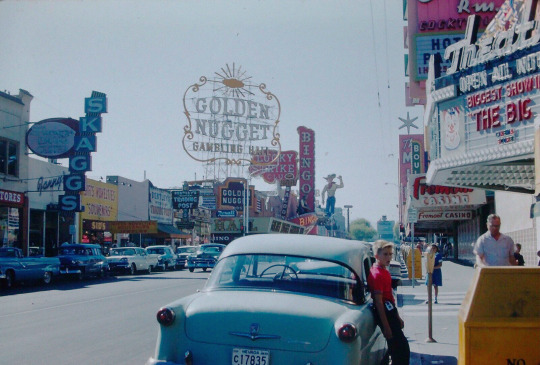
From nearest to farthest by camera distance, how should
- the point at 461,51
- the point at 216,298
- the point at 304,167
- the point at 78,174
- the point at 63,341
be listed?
the point at 216,298
the point at 63,341
the point at 461,51
the point at 78,174
the point at 304,167

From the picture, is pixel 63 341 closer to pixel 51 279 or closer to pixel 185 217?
pixel 51 279

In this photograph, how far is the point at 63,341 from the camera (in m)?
9.77

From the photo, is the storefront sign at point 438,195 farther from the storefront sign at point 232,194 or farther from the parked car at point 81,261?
the storefront sign at point 232,194

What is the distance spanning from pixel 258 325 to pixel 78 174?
29.5m

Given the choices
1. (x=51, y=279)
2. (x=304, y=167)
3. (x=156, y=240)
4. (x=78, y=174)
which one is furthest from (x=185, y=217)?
(x=51, y=279)

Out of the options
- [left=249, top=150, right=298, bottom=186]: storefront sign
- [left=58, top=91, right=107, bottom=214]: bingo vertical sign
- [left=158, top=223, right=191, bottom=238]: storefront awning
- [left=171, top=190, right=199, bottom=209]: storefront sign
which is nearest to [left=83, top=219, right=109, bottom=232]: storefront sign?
[left=58, top=91, right=107, bottom=214]: bingo vertical sign

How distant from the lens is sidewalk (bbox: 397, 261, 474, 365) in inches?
336

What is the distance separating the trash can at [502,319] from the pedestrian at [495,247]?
3.89 meters

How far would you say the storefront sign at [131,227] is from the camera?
41.7 metres

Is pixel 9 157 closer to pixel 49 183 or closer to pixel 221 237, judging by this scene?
pixel 49 183

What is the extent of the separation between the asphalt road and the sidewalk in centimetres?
425

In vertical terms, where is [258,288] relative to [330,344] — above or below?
above

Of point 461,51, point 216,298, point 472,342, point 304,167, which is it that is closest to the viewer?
point 472,342

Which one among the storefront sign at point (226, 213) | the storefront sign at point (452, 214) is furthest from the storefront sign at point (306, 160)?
the storefront sign at point (452, 214)
